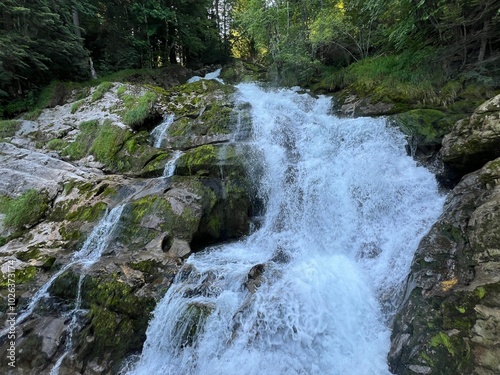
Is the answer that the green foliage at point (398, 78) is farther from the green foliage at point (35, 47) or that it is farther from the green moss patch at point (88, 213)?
the green foliage at point (35, 47)

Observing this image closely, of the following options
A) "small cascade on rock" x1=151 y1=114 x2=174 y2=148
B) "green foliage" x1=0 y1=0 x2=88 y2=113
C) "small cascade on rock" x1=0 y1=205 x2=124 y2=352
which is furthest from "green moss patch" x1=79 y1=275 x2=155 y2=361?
"green foliage" x1=0 y1=0 x2=88 y2=113

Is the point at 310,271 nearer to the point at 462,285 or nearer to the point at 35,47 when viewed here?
the point at 462,285

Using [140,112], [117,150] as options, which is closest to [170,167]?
[117,150]

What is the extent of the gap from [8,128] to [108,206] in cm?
602

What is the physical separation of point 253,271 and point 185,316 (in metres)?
1.44

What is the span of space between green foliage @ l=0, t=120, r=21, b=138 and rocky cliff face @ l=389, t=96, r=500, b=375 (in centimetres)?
1244

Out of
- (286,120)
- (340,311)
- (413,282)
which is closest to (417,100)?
(286,120)

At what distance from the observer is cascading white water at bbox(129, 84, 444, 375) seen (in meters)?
4.21

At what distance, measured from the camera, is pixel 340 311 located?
456 centimetres

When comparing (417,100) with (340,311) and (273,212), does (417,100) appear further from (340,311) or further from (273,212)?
(340,311)

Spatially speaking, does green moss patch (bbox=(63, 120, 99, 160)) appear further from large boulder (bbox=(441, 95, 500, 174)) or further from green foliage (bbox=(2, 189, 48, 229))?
large boulder (bbox=(441, 95, 500, 174))

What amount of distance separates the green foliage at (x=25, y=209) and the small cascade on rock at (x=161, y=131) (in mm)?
3543

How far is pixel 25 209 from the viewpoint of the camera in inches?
280

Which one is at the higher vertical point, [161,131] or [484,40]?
[484,40]
